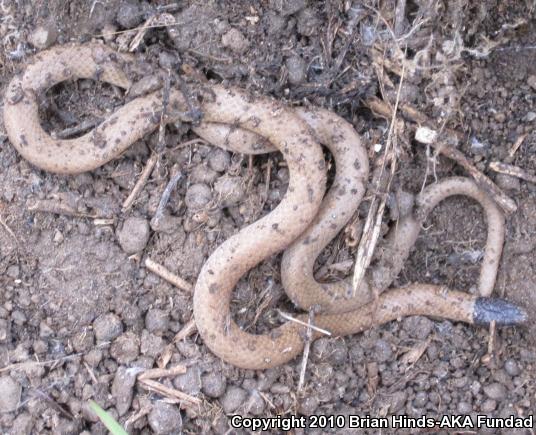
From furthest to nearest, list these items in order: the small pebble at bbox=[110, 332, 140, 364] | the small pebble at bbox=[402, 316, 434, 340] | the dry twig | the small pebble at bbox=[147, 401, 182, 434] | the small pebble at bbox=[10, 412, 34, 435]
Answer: the small pebble at bbox=[402, 316, 434, 340] → the dry twig → the small pebble at bbox=[110, 332, 140, 364] → the small pebble at bbox=[147, 401, 182, 434] → the small pebble at bbox=[10, 412, 34, 435]

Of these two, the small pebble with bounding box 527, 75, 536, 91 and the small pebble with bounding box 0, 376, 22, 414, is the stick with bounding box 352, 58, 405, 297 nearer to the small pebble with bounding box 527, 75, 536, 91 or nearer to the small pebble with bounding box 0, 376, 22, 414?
the small pebble with bounding box 527, 75, 536, 91

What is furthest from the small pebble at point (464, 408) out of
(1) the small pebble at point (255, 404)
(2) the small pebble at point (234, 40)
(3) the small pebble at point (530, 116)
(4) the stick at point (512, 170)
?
(2) the small pebble at point (234, 40)

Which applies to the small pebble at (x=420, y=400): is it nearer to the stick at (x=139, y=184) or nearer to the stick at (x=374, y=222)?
the stick at (x=374, y=222)

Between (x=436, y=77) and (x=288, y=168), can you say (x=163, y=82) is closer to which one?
(x=288, y=168)

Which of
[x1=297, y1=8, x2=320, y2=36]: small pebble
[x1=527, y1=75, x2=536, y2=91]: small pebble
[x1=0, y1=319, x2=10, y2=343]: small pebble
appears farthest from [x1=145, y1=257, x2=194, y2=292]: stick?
[x1=527, y1=75, x2=536, y2=91]: small pebble

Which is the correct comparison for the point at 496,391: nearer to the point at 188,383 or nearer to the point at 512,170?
the point at 512,170
